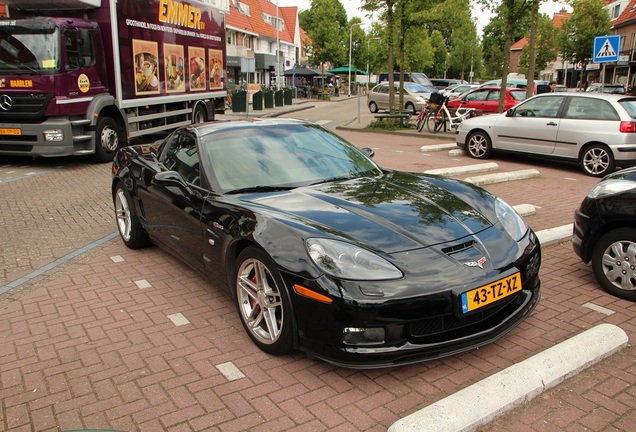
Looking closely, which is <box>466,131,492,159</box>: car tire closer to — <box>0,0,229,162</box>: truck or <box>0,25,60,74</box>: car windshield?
<box>0,0,229,162</box>: truck

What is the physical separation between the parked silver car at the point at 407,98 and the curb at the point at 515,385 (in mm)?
23642

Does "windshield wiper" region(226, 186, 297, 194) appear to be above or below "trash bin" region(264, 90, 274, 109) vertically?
below

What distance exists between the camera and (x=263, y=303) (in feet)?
11.0

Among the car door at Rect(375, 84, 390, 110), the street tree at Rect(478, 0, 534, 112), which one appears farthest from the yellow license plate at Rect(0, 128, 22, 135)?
the car door at Rect(375, 84, 390, 110)

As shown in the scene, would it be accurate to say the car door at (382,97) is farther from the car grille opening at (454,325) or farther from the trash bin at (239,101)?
the car grille opening at (454,325)

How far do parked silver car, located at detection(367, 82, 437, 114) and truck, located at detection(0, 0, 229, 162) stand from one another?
1393cm

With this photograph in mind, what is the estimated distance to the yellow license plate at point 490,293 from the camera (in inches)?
114

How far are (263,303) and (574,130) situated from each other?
347 inches

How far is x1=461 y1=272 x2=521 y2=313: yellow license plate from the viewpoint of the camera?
114 inches

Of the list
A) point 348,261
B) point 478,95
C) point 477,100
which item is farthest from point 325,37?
point 348,261

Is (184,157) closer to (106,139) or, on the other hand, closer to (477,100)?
(106,139)

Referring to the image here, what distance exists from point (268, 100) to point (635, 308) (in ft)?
90.2

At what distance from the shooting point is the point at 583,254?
452cm

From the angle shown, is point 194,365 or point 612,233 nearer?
point 194,365
